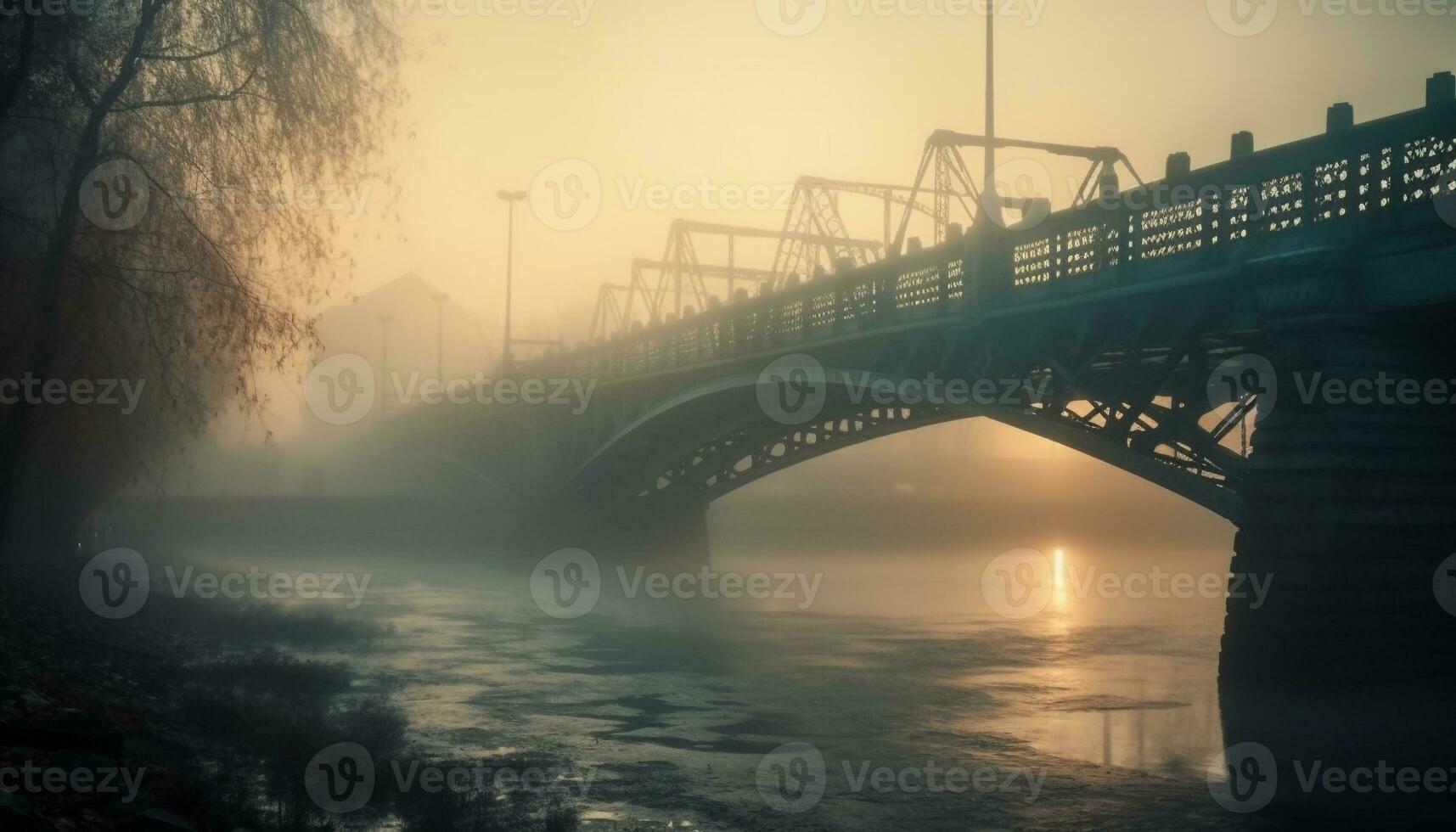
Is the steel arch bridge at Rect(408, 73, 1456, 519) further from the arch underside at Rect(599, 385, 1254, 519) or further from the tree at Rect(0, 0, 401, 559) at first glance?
the tree at Rect(0, 0, 401, 559)

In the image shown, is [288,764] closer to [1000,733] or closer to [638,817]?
[638,817]

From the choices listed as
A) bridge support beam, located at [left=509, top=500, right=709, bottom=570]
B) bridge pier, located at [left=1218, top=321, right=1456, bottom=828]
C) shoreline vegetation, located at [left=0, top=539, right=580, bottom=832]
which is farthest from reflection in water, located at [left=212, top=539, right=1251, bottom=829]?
bridge support beam, located at [left=509, top=500, right=709, bottom=570]

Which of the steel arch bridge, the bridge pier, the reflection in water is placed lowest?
the reflection in water

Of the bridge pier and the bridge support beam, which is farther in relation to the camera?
the bridge support beam

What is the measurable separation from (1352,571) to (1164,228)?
6.79m

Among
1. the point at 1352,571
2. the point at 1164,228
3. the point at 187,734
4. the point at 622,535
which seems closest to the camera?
the point at 187,734

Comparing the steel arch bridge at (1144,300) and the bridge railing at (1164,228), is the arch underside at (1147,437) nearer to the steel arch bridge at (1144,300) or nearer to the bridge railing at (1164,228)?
the steel arch bridge at (1144,300)

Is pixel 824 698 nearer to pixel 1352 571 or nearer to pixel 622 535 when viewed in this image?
pixel 1352 571

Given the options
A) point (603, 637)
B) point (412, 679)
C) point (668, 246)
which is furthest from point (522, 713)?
point (668, 246)

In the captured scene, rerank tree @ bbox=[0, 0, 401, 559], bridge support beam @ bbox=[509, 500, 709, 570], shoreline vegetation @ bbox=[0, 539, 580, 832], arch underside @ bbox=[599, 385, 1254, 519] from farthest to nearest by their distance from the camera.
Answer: bridge support beam @ bbox=[509, 500, 709, 570]
arch underside @ bbox=[599, 385, 1254, 519]
tree @ bbox=[0, 0, 401, 559]
shoreline vegetation @ bbox=[0, 539, 580, 832]

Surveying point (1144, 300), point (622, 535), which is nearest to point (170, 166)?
point (1144, 300)

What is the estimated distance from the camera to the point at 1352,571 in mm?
17359

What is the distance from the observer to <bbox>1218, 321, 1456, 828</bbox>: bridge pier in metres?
17.2

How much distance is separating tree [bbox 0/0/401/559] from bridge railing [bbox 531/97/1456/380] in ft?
38.4
